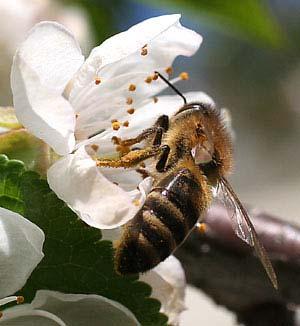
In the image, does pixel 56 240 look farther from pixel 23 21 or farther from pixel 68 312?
pixel 23 21

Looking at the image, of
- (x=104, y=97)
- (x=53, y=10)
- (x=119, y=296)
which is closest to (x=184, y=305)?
(x=119, y=296)

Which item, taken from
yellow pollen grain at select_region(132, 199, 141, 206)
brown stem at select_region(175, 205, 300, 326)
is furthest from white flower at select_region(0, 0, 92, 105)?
yellow pollen grain at select_region(132, 199, 141, 206)

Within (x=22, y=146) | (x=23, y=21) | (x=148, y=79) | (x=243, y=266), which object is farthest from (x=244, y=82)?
(x=22, y=146)

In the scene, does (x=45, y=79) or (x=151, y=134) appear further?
(x=151, y=134)

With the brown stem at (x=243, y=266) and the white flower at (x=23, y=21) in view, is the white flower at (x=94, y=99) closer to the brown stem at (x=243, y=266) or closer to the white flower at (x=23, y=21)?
the brown stem at (x=243, y=266)

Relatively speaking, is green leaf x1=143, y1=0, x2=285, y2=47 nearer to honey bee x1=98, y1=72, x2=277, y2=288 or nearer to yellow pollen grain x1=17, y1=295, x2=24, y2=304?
honey bee x1=98, y1=72, x2=277, y2=288

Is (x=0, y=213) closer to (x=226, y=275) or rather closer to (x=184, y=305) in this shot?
(x=184, y=305)
